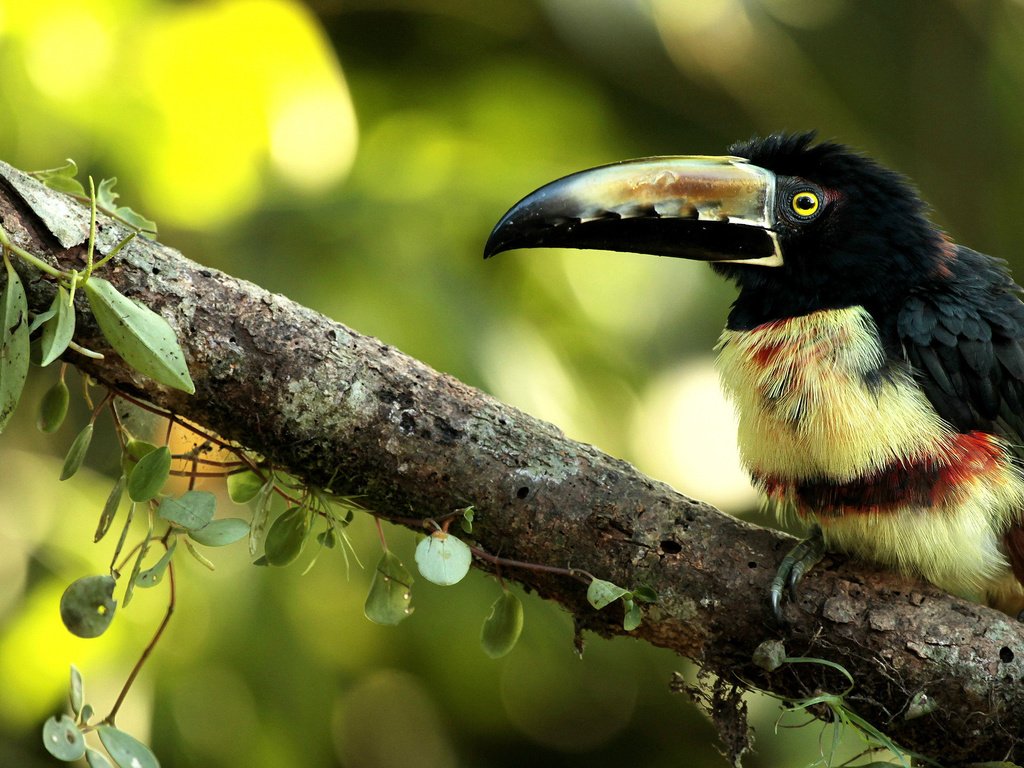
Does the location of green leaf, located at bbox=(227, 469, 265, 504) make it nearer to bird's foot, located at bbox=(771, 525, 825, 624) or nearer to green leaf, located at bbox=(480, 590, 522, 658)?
green leaf, located at bbox=(480, 590, 522, 658)

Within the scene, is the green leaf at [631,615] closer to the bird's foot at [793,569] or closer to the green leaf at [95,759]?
the bird's foot at [793,569]

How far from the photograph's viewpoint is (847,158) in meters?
2.56

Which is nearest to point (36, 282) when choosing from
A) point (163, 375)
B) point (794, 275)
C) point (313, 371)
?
point (163, 375)

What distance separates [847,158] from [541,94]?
294 cm

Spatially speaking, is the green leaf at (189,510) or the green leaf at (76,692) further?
the green leaf at (189,510)

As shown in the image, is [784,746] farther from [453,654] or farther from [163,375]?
[163,375]

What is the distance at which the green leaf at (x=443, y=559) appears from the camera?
179cm

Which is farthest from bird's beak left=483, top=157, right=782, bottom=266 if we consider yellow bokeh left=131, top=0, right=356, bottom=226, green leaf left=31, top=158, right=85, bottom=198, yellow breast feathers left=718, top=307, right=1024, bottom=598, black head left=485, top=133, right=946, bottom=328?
yellow bokeh left=131, top=0, right=356, bottom=226

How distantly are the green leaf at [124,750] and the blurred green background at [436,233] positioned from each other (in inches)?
59.9

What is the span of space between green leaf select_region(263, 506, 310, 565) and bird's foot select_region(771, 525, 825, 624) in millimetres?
840

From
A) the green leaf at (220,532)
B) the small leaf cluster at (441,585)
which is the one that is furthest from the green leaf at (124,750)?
the small leaf cluster at (441,585)

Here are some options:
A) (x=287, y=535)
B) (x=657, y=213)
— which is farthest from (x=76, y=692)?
(x=657, y=213)

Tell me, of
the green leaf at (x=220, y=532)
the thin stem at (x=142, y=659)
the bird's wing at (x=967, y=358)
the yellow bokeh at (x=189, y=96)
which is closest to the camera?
the thin stem at (x=142, y=659)

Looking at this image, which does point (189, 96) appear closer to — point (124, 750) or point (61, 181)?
point (61, 181)
